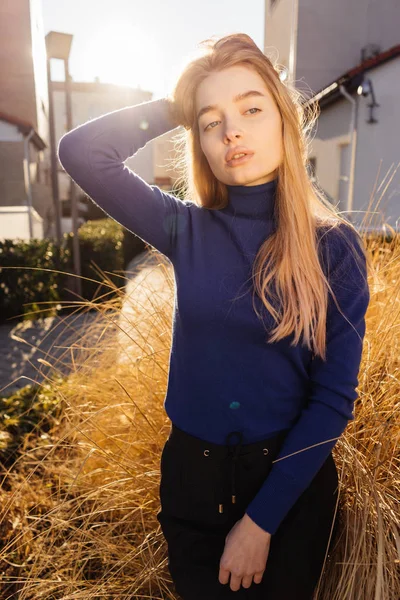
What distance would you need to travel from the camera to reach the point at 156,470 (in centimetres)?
217

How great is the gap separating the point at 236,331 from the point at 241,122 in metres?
0.55

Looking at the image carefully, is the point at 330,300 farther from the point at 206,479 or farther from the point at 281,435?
the point at 206,479

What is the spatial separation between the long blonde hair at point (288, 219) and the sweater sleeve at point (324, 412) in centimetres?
4

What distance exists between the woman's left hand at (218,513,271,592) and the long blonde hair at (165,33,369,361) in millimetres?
465

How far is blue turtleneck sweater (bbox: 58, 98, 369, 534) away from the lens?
142 cm

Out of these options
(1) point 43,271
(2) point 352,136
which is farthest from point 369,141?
(1) point 43,271

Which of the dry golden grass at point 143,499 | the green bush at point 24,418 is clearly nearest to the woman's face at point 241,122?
the dry golden grass at point 143,499

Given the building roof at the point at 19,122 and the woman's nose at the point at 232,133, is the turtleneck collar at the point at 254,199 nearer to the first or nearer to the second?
the woman's nose at the point at 232,133

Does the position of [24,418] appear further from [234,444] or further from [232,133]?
[232,133]

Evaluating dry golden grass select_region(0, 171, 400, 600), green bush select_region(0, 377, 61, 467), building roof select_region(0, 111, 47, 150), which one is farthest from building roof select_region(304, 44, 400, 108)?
dry golden grass select_region(0, 171, 400, 600)

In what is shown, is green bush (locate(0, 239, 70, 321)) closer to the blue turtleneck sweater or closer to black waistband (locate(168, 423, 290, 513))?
the blue turtleneck sweater

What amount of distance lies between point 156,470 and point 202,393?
809 millimetres

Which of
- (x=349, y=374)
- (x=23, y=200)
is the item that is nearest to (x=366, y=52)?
(x=23, y=200)

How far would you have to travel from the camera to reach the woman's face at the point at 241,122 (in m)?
1.50
